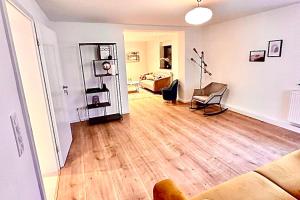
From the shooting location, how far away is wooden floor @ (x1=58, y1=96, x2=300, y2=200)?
210 centimetres

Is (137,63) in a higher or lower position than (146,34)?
lower

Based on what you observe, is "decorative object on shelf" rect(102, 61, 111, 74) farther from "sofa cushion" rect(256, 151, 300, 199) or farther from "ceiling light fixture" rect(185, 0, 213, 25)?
"sofa cushion" rect(256, 151, 300, 199)

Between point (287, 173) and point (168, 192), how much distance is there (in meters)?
1.08

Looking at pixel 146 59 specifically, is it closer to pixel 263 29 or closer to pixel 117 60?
pixel 117 60

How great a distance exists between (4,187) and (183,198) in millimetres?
905

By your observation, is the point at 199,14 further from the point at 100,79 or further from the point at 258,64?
the point at 100,79

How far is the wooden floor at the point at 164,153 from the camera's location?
6.90ft

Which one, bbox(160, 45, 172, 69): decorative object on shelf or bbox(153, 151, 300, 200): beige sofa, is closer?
bbox(153, 151, 300, 200): beige sofa

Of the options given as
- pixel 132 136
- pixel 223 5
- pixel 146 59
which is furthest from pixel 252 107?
pixel 146 59

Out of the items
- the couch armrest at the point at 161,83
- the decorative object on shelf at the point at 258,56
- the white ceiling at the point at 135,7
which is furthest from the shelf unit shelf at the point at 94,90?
the decorative object on shelf at the point at 258,56

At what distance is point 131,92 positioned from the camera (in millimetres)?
7414

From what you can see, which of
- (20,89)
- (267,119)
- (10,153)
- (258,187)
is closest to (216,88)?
(267,119)

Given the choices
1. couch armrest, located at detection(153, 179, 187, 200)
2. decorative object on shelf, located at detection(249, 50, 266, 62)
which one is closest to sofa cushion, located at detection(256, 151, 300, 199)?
couch armrest, located at detection(153, 179, 187, 200)

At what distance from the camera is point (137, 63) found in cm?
910
